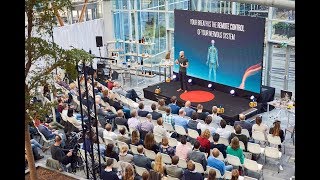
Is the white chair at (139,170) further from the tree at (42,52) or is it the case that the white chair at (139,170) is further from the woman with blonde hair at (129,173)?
the tree at (42,52)

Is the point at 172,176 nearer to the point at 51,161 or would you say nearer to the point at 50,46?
Result: the point at 51,161

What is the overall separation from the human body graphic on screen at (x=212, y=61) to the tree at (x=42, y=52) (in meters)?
8.08

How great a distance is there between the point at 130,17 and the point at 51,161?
33.6ft

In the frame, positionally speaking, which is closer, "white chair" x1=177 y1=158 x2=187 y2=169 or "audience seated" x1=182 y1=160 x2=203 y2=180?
"audience seated" x1=182 y1=160 x2=203 y2=180

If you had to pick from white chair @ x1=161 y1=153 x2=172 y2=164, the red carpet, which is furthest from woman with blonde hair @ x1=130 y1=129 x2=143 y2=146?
the red carpet

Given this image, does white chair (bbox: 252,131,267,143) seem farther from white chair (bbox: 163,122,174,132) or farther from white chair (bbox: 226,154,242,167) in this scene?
white chair (bbox: 163,122,174,132)

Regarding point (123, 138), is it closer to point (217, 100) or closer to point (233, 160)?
point (233, 160)

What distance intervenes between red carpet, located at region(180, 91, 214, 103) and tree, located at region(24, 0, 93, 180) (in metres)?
7.55

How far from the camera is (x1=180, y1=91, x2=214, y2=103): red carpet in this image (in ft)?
40.8

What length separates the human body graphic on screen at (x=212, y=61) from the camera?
42.1ft

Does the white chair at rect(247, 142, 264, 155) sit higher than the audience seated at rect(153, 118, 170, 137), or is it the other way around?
the audience seated at rect(153, 118, 170, 137)

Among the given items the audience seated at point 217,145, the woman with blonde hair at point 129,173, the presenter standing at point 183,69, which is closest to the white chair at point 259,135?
the audience seated at point 217,145
